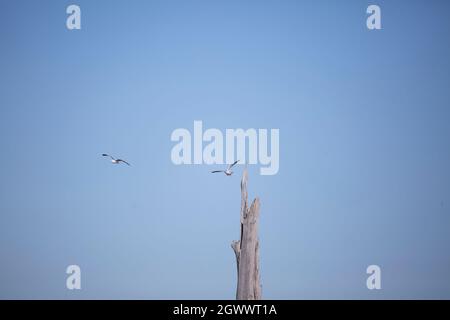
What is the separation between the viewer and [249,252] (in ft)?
66.4

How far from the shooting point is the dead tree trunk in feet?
66.1

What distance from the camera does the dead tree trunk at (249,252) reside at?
793 inches
